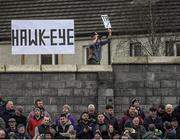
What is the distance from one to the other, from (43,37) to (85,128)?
17.7ft

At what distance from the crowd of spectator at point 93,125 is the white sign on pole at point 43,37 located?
11.4 feet

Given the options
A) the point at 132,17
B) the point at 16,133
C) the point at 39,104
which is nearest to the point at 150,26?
the point at 132,17

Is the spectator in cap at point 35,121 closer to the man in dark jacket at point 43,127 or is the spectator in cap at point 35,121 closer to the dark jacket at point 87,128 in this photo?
the man in dark jacket at point 43,127

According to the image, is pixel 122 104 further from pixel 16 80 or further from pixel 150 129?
pixel 150 129

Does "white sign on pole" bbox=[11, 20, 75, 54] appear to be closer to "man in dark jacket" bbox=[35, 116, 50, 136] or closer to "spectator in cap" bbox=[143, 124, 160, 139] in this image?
"man in dark jacket" bbox=[35, 116, 50, 136]

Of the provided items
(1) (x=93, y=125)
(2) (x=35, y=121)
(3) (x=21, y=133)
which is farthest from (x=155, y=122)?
(3) (x=21, y=133)

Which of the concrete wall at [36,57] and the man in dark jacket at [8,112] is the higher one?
the concrete wall at [36,57]

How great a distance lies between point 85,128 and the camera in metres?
17.4

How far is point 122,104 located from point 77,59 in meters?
11.9

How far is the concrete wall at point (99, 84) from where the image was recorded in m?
21.6

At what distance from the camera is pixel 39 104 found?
18.8 m

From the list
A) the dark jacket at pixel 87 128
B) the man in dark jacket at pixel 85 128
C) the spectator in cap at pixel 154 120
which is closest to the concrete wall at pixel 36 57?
the spectator in cap at pixel 154 120

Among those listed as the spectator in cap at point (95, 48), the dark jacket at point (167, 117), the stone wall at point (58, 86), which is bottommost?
the dark jacket at point (167, 117)

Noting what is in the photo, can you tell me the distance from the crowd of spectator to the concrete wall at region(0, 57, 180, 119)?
271cm
